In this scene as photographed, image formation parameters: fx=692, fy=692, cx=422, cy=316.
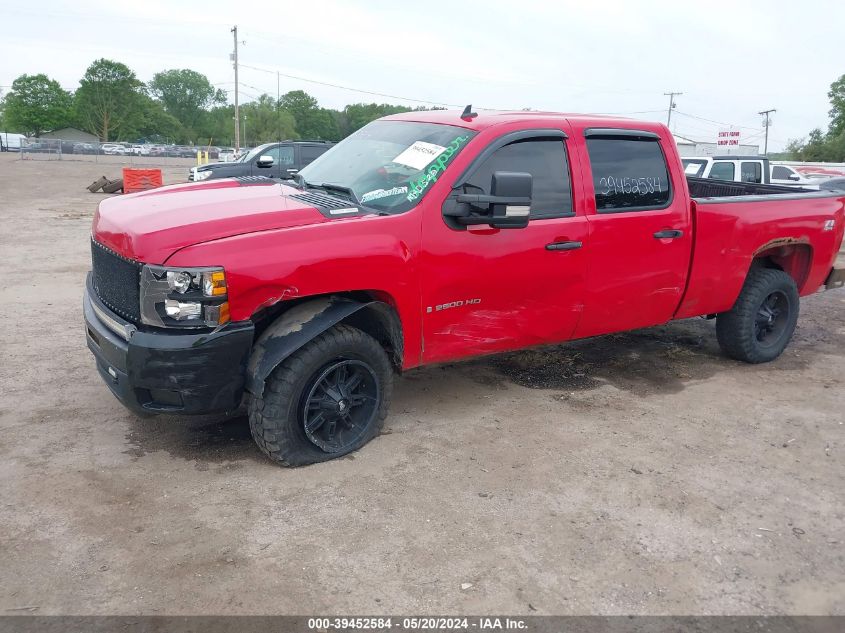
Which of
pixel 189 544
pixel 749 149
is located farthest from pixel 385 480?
pixel 749 149

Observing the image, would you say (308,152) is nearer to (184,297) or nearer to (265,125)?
(184,297)

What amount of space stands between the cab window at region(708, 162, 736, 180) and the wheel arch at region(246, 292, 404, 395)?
10.7m

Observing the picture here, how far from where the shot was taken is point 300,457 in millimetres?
3861

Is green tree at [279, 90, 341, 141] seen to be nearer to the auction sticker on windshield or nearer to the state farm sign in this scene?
the state farm sign

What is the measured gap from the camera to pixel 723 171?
12.9 meters

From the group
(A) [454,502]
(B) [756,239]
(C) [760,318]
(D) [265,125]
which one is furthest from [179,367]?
(D) [265,125]

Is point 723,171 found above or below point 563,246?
above

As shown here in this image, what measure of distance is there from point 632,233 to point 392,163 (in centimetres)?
173

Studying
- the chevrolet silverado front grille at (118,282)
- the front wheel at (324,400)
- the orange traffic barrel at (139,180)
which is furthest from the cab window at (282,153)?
the front wheel at (324,400)

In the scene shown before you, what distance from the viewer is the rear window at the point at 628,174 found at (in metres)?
4.71

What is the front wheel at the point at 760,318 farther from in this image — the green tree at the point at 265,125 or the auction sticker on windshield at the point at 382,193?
the green tree at the point at 265,125

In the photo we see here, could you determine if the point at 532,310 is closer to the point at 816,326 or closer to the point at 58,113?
the point at 816,326

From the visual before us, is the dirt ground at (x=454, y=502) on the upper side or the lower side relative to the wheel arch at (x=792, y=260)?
lower

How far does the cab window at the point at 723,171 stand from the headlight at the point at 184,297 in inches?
458
